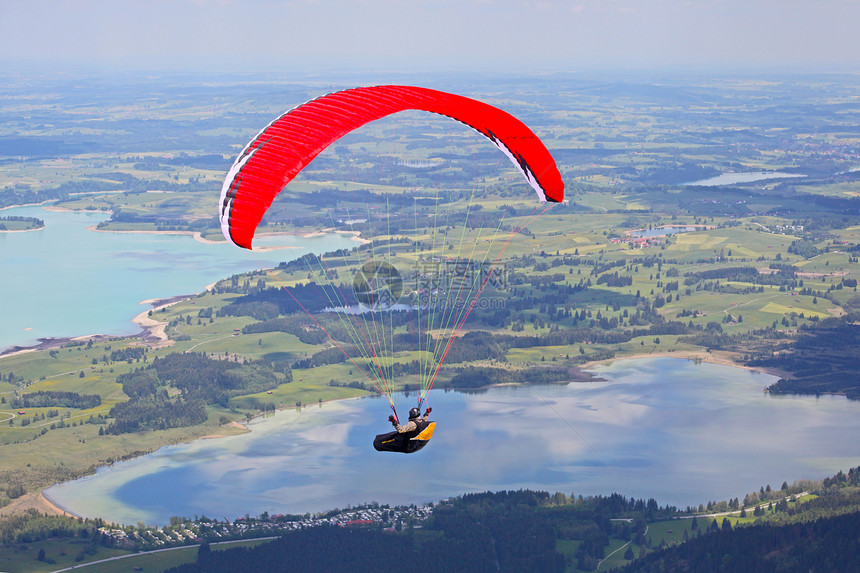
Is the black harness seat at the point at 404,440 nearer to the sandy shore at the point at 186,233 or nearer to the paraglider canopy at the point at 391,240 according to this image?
the paraglider canopy at the point at 391,240

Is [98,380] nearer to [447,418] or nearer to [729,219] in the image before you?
[447,418]

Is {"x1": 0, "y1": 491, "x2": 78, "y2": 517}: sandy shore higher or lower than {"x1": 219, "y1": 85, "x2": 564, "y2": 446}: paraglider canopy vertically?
lower

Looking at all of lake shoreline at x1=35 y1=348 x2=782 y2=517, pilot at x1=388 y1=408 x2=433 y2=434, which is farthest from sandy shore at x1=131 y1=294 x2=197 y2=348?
pilot at x1=388 y1=408 x2=433 y2=434

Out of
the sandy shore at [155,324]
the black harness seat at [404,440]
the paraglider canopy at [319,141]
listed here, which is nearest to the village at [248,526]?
the paraglider canopy at [319,141]

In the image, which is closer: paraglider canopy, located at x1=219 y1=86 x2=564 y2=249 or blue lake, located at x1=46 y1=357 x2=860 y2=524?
paraglider canopy, located at x1=219 y1=86 x2=564 y2=249

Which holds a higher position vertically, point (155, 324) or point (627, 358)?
point (155, 324)

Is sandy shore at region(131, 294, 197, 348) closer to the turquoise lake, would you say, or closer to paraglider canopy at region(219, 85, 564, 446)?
the turquoise lake

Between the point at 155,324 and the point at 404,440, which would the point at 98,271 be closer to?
the point at 155,324

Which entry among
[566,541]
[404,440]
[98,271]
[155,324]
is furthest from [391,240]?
[404,440]
